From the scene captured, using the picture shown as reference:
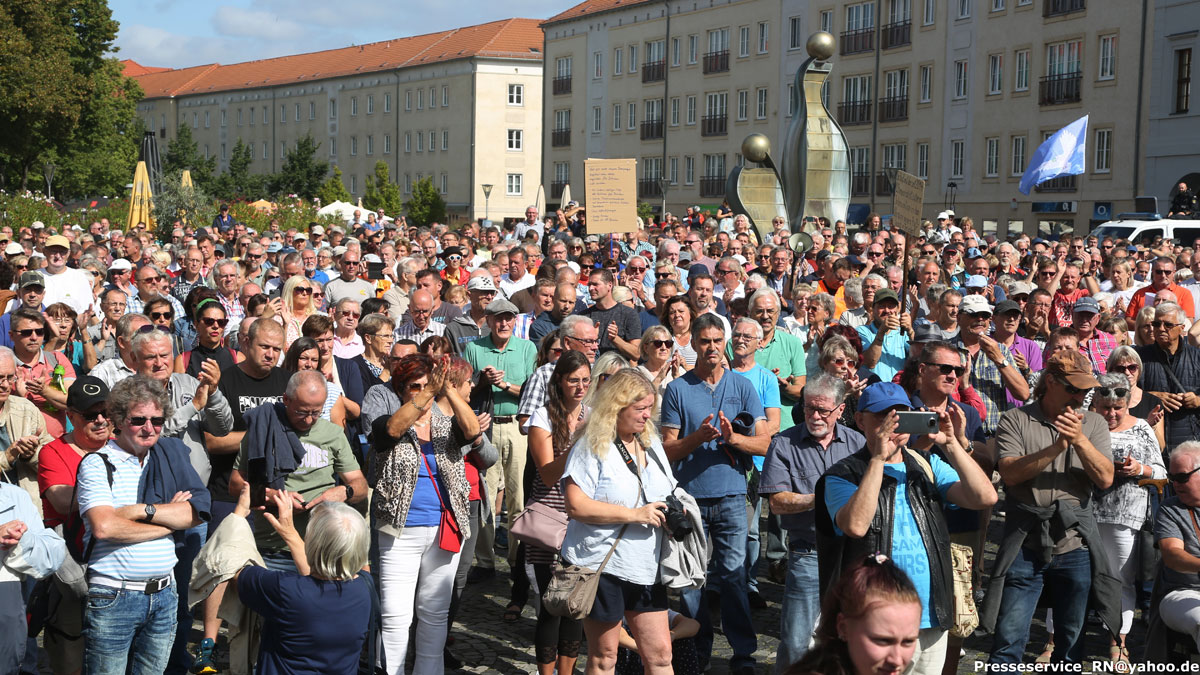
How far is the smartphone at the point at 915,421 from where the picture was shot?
517cm

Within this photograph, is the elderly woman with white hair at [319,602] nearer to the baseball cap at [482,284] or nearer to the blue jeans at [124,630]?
the blue jeans at [124,630]

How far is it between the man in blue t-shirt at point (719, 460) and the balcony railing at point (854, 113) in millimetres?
49310

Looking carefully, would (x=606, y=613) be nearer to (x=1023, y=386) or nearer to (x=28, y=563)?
(x=28, y=563)

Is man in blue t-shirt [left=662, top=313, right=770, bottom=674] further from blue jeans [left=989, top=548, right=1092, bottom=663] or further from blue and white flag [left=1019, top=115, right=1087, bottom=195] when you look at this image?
blue and white flag [left=1019, top=115, right=1087, bottom=195]

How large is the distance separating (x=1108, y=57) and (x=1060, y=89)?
2.18 meters

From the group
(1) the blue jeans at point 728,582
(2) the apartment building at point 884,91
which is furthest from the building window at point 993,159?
(1) the blue jeans at point 728,582

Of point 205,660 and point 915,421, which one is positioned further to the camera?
point 205,660

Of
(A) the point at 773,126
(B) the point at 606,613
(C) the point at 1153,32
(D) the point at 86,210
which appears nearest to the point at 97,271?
(B) the point at 606,613

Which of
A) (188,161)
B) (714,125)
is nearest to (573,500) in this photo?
(714,125)

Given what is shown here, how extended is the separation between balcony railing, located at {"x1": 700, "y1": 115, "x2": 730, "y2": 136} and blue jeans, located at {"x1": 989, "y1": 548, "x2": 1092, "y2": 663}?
57.0m

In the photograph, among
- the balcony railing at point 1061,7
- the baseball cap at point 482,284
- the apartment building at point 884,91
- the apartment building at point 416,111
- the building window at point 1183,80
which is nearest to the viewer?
the baseball cap at point 482,284

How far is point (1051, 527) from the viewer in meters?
6.55

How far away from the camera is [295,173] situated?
257ft

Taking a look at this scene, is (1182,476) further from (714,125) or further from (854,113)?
(714,125)
